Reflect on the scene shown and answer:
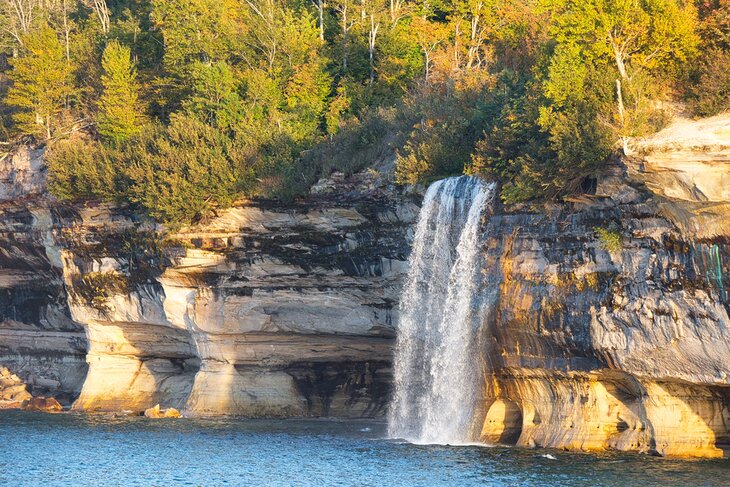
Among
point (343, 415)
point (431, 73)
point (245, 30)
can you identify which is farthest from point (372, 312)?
point (245, 30)

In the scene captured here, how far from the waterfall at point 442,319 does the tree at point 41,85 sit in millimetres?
25655

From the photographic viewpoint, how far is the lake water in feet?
104

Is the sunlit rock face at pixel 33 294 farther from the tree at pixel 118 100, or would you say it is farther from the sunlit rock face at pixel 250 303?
the tree at pixel 118 100

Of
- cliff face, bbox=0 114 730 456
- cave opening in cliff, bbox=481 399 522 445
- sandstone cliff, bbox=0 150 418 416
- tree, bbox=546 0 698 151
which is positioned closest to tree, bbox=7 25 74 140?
cliff face, bbox=0 114 730 456

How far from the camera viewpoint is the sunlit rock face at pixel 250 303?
154 feet

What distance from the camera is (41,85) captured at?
60656 millimetres

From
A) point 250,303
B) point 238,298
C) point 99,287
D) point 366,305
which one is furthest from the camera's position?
point 99,287

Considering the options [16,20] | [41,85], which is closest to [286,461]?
[41,85]

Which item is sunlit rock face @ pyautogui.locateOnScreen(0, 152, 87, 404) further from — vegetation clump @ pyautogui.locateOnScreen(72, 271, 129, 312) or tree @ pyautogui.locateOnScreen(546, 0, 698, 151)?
tree @ pyautogui.locateOnScreen(546, 0, 698, 151)

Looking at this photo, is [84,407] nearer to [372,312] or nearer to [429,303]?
[372,312]

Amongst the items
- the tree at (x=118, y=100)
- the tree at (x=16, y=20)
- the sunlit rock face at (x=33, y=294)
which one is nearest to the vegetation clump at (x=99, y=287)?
the sunlit rock face at (x=33, y=294)

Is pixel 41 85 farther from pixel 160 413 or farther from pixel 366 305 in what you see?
pixel 366 305

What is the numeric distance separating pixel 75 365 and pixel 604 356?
3427cm

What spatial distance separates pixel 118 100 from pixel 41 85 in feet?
19.9
